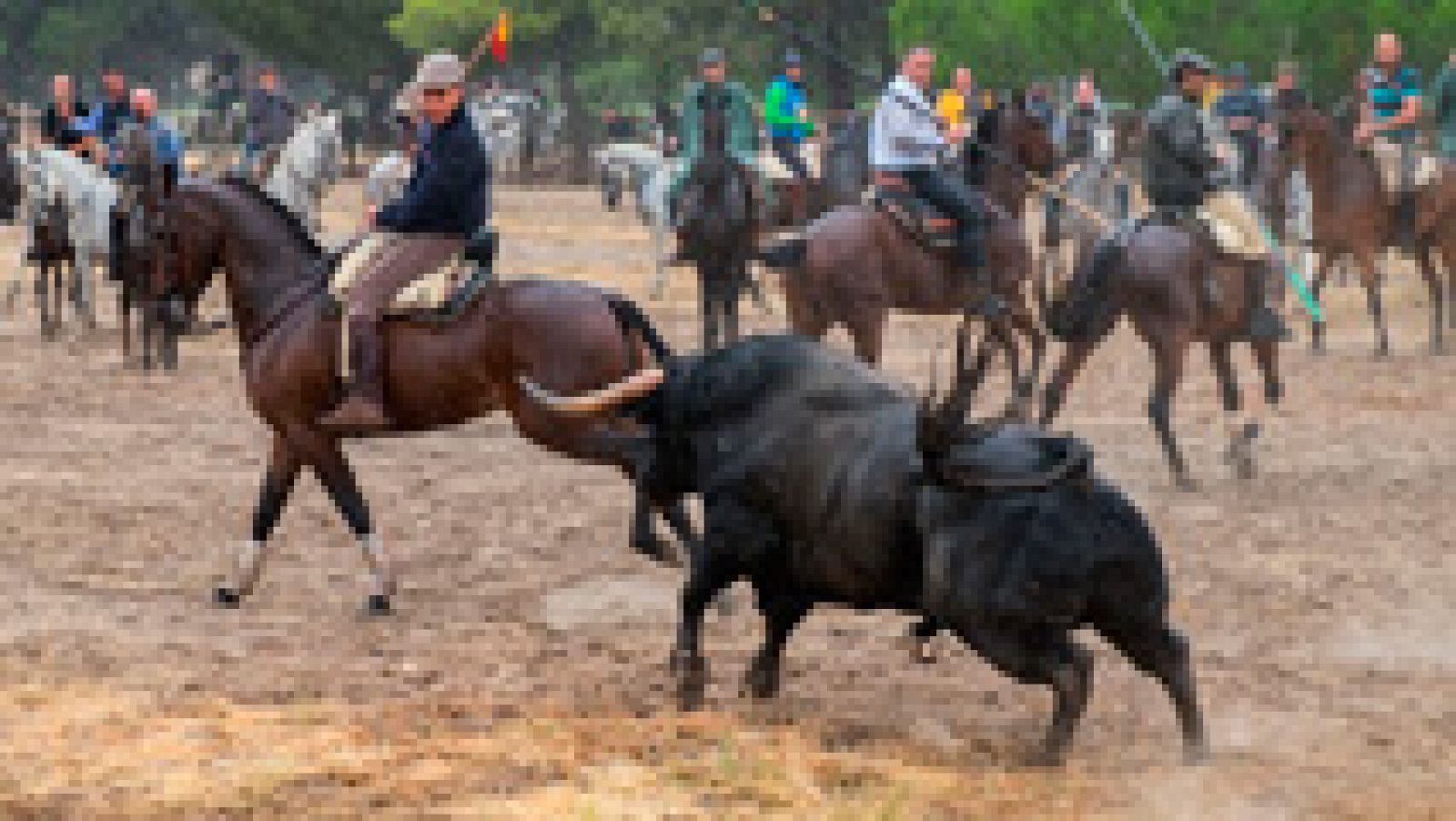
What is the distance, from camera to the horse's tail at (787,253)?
1608 centimetres

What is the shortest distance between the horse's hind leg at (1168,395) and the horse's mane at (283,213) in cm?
554

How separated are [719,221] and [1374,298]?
6045 millimetres

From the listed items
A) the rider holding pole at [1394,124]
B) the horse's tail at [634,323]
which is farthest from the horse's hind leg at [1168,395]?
the rider holding pole at [1394,124]

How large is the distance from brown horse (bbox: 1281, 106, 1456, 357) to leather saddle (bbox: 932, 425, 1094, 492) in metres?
14.7

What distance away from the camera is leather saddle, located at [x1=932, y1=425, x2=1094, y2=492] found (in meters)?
7.53

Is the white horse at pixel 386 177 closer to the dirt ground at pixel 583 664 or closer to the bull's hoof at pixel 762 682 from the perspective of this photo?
the dirt ground at pixel 583 664

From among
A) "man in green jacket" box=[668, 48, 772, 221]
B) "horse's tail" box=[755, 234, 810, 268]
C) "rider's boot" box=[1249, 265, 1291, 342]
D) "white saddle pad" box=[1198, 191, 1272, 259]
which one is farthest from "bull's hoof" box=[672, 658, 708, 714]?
"man in green jacket" box=[668, 48, 772, 221]

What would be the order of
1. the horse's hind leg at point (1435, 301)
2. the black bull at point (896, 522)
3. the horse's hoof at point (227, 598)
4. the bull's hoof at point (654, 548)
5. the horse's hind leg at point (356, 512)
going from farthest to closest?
the horse's hind leg at point (1435, 301)
the horse's hoof at point (227, 598)
the horse's hind leg at point (356, 512)
the bull's hoof at point (654, 548)
the black bull at point (896, 522)

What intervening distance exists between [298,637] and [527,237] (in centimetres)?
2580

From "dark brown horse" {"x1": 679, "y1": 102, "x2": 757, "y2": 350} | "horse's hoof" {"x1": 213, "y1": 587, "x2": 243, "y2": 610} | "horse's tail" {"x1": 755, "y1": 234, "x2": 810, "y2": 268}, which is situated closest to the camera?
"horse's hoof" {"x1": 213, "y1": 587, "x2": 243, "y2": 610}

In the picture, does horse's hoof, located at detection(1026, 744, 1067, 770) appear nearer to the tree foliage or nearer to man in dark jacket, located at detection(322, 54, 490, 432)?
man in dark jacket, located at detection(322, 54, 490, 432)

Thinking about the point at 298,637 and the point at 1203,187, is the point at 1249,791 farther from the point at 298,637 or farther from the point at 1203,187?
the point at 1203,187

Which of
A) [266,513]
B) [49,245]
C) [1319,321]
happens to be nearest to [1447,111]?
[1319,321]

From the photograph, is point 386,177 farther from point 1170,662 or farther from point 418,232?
point 1170,662
